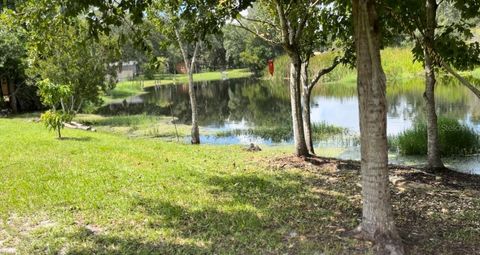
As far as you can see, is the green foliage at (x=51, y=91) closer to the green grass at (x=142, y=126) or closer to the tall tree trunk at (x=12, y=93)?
the green grass at (x=142, y=126)

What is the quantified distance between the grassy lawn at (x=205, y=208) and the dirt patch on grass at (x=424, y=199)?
0.05 ft

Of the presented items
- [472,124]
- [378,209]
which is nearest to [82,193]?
[378,209]

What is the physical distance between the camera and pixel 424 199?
7305 millimetres

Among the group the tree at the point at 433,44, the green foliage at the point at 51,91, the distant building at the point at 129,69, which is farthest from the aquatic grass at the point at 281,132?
the distant building at the point at 129,69

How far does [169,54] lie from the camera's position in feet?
270

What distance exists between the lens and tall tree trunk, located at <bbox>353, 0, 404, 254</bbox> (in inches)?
199

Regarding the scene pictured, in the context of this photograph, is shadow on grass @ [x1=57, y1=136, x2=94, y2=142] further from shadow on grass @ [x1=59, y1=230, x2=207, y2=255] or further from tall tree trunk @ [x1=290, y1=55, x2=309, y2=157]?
shadow on grass @ [x1=59, y1=230, x2=207, y2=255]

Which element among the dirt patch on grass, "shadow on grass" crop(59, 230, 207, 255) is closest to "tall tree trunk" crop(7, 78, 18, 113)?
the dirt patch on grass

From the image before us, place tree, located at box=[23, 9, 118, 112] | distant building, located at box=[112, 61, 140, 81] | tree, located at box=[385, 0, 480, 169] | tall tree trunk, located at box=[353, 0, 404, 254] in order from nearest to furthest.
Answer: tall tree trunk, located at box=[353, 0, 404, 254], tree, located at box=[385, 0, 480, 169], tree, located at box=[23, 9, 118, 112], distant building, located at box=[112, 61, 140, 81]

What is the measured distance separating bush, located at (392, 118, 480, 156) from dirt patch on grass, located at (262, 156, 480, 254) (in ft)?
12.0

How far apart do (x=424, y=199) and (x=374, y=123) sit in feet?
9.13

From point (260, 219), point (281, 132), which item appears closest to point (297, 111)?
point (260, 219)

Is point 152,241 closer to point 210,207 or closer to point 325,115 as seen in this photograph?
point 210,207

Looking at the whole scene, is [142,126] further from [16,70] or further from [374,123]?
[374,123]
